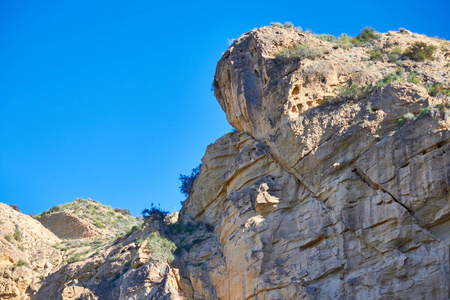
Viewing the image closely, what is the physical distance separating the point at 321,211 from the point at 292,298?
3051 millimetres

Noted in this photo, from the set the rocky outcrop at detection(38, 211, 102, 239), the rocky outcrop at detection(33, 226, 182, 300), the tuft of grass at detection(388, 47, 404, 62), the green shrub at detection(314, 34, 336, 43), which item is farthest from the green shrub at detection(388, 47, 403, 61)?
the rocky outcrop at detection(38, 211, 102, 239)

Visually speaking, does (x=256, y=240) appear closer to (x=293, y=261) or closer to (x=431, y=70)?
(x=293, y=261)

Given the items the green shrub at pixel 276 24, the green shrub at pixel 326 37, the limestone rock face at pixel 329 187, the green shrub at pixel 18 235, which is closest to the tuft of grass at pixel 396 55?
the limestone rock face at pixel 329 187

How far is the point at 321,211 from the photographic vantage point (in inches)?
731

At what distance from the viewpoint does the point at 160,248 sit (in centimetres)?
2203

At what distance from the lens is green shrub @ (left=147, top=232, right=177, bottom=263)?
21.6m

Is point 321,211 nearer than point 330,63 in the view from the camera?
Yes

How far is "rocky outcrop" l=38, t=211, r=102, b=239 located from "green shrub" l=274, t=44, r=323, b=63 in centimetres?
1542

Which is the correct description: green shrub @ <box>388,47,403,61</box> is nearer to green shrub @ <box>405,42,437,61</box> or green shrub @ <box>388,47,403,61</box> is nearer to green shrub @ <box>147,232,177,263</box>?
green shrub @ <box>405,42,437,61</box>

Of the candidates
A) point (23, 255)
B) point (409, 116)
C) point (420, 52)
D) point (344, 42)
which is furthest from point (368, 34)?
point (23, 255)

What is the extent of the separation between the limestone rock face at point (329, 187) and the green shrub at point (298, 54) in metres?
0.28

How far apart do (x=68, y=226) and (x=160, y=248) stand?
12.1 m

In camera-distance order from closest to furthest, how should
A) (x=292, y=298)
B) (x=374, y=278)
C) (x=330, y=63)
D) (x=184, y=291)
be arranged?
(x=374, y=278), (x=292, y=298), (x=184, y=291), (x=330, y=63)

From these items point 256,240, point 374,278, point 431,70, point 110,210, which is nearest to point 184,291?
point 256,240
